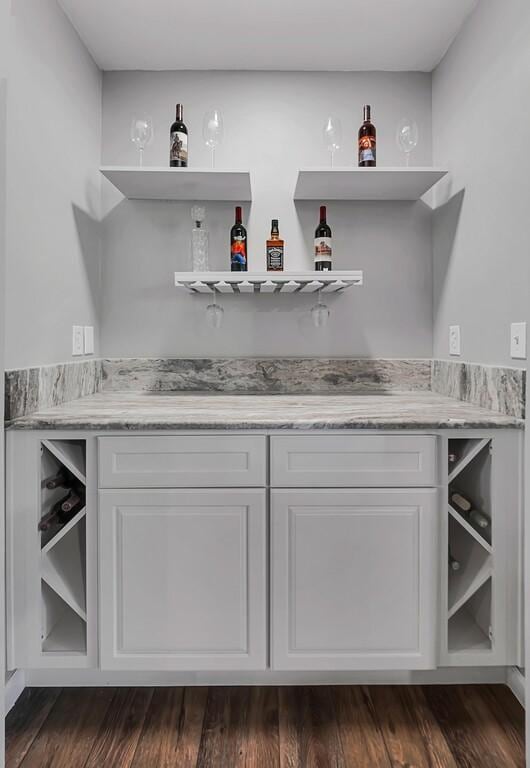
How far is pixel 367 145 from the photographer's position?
206cm

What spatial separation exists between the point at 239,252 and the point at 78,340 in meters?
0.73

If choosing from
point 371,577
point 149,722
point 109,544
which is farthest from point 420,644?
point 109,544

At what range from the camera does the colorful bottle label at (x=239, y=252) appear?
2145 mm

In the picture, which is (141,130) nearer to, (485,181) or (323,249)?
(323,249)

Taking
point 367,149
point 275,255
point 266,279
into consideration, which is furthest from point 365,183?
point 266,279

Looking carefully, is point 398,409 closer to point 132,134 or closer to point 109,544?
point 109,544

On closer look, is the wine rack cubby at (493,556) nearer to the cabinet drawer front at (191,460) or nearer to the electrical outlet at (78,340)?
the cabinet drawer front at (191,460)

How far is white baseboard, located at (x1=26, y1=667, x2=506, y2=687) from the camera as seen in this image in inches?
66.9

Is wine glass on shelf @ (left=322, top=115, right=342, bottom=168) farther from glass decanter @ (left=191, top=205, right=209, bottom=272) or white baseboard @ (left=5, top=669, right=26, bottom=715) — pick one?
white baseboard @ (left=5, top=669, right=26, bottom=715)

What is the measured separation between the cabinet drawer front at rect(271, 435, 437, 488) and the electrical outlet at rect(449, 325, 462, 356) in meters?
0.62

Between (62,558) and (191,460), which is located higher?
(191,460)

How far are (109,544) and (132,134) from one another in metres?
1.51

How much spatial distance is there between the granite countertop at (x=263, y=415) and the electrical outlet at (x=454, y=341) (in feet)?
0.75

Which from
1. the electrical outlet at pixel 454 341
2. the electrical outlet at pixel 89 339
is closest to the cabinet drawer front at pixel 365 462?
the electrical outlet at pixel 454 341
